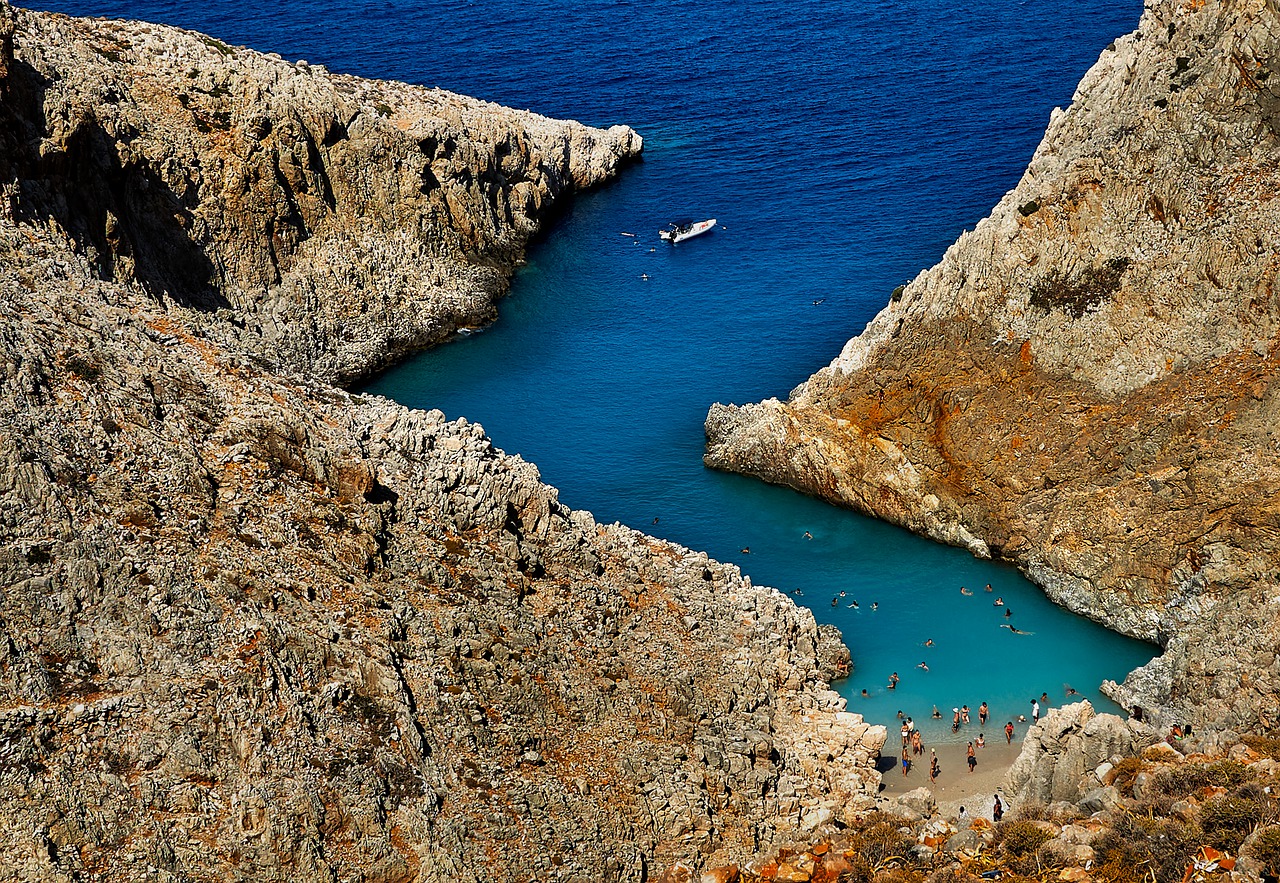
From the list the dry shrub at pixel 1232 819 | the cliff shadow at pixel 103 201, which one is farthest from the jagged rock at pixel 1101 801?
the cliff shadow at pixel 103 201

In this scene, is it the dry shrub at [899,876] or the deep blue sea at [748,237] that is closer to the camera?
the dry shrub at [899,876]

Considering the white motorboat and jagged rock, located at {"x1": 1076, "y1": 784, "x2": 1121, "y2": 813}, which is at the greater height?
the white motorboat

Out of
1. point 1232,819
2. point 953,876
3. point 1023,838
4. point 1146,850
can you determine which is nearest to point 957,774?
point 1023,838

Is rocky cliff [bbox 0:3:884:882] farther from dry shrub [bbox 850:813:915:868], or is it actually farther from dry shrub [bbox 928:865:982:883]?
dry shrub [bbox 928:865:982:883]

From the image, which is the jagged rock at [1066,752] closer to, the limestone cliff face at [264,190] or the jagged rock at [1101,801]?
the jagged rock at [1101,801]

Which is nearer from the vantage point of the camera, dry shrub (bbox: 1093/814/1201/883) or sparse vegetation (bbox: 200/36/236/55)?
dry shrub (bbox: 1093/814/1201/883)

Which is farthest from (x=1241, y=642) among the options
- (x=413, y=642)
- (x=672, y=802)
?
(x=413, y=642)

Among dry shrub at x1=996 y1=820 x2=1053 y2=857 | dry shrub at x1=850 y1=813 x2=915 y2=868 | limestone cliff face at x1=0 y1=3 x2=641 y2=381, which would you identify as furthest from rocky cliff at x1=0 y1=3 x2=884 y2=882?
dry shrub at x1=996 y1=820 x2=1053 y2=857

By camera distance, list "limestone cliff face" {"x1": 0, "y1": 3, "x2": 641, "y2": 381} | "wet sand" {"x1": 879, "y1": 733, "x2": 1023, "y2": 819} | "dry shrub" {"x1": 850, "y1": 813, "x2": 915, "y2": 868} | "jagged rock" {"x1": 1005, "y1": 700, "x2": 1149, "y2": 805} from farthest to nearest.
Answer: "limestone cliff face" {"x1": 0, "y1": 3, "x2": 641, "y2": 381}
"wet sand" {"x1": 879, "y1": 733, "x2": 1023, "y2": 819}
"jagged rock" {"x1": 1005, "y1": 700, "x2": 1149, "y2": 805}
"dry shrub" {"x1": 850, "y1": 813, "x2": 915, "y2": 868}

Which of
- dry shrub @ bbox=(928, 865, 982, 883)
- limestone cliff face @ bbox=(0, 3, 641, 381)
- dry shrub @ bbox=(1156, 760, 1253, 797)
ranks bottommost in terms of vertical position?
dry shrub @ bbox=(928, 865, 982, 883)
